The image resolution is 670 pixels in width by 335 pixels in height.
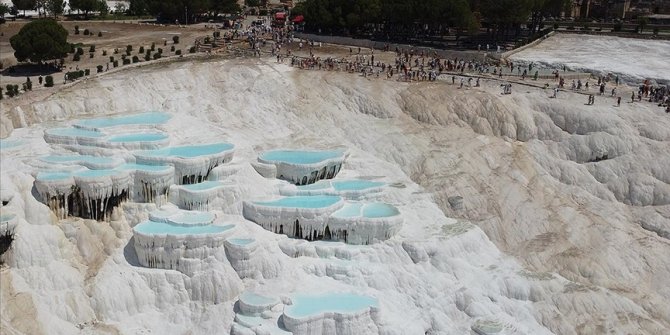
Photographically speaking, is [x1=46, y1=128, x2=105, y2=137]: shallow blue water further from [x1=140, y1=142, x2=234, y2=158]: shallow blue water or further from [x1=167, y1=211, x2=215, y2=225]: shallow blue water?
[x1=167, y1=211, x2=215, y2=225]: shallow blue water

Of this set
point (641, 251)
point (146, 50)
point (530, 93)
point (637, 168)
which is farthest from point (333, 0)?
point (641, 251)

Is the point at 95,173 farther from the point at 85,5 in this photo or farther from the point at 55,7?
the point at 55,7

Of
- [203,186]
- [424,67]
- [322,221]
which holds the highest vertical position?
[424,67]

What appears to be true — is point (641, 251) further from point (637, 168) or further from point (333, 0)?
point (333, 0)

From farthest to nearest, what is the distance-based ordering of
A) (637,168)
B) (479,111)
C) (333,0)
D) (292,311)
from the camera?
(333,0) → (479,111) → (637,168) → (292,311)

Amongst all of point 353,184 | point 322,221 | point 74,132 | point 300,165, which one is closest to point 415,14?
point 353,184

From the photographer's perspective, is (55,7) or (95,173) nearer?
(95,173)

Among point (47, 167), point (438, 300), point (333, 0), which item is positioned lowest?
point (438, 300)
